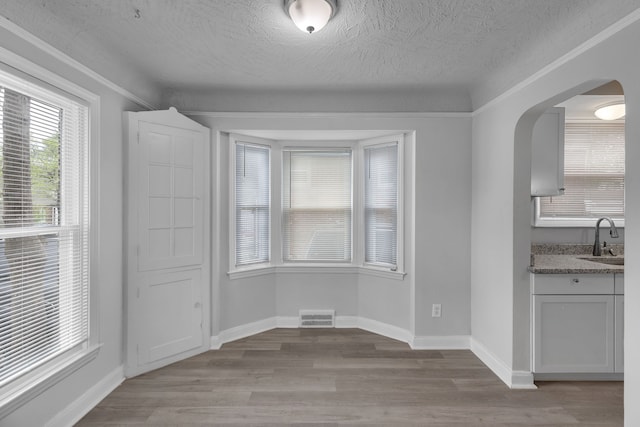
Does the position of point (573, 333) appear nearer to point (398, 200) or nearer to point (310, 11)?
point (398, 200)

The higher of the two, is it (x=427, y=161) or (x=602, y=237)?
(x=427, y=161)

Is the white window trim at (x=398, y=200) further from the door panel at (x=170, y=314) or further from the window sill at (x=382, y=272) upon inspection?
the door panel at (x=170, y=314)

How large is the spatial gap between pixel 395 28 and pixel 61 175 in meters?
2.29

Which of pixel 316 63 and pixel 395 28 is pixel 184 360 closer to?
pixel 316 63

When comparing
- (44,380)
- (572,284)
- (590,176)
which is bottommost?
(44,380)

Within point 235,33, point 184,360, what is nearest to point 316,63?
point 235,33

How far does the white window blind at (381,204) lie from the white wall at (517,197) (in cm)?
78

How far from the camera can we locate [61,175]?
226 centimetres

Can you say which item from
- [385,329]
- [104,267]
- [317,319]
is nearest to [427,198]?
[385,329]

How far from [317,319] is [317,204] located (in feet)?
4.24

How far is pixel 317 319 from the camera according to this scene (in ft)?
13.2

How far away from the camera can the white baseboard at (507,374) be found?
2.73 meters

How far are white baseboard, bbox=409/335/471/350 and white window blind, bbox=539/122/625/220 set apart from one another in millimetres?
1444

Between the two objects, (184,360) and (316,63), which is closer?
(316,63)
